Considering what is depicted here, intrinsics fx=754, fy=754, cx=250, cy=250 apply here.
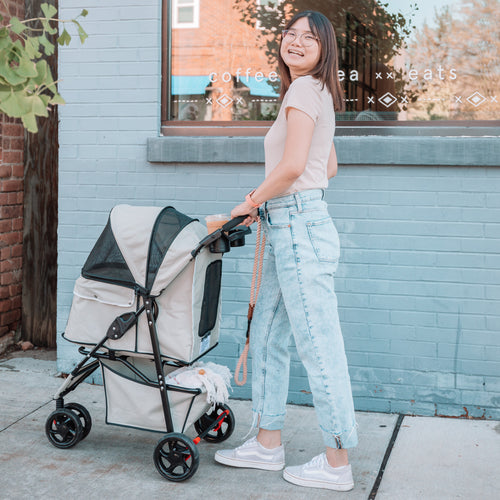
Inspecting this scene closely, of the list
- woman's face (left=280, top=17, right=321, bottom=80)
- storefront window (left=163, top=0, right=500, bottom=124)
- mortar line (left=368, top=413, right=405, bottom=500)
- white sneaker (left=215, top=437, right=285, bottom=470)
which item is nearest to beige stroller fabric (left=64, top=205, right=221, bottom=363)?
white sneaker (left=215, top=437, right=285, bottom=470)

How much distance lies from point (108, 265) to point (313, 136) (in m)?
1.08

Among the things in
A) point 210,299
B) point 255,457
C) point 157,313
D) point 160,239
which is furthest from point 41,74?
point 255,457

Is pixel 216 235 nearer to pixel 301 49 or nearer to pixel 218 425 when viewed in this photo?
pixel 301 49

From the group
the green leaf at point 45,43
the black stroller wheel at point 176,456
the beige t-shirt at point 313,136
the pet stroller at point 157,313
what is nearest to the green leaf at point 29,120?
the green leaf at point 45,43

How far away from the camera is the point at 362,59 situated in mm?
4441

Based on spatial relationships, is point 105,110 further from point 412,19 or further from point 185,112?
point 412,19

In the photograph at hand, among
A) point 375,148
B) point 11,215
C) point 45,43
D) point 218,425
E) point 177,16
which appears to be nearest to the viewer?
point 45,43

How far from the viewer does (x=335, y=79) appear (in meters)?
3.30

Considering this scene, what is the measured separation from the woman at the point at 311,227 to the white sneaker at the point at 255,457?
0.45 feet

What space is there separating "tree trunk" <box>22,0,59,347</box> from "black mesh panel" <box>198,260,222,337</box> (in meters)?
2.43

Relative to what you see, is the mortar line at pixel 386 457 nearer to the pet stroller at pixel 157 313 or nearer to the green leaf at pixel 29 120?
the pet stroller at pixel 157 313

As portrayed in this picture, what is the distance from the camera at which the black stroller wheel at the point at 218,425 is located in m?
3.77

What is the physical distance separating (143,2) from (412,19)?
1.62 meters

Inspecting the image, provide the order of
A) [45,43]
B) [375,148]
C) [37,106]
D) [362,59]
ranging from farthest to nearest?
[362,59]
[375,148]
[45,43]
[37,106]
